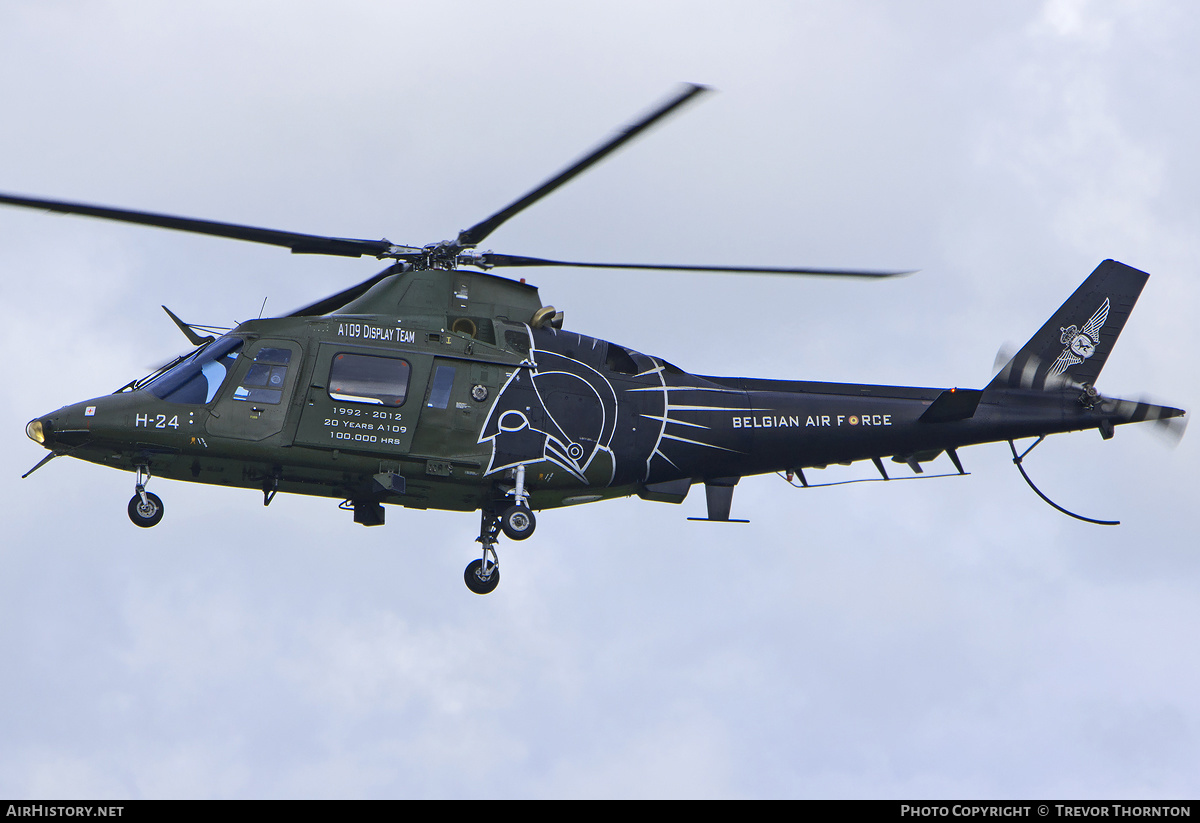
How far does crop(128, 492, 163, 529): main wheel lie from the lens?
22.1 m

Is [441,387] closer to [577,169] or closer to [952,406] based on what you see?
[577,169]

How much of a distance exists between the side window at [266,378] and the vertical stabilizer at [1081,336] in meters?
13.0

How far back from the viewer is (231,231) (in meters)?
21.5

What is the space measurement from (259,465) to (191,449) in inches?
42.6

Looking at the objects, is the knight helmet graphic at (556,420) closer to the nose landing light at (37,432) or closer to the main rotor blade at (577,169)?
the main rotor blade at (577,169)

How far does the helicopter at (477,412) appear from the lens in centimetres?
2223

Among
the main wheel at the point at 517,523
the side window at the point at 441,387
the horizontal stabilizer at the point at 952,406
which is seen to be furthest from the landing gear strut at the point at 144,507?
the horizontal stabilizer at the point at 952,406

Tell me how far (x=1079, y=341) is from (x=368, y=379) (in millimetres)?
13638

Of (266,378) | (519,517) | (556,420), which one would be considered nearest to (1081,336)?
(556,420)

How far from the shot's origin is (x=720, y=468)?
25031mm

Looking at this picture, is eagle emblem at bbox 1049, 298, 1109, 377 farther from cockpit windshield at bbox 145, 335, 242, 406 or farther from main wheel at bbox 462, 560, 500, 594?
cockpit windshield at bbox 145, 335, 242, 406

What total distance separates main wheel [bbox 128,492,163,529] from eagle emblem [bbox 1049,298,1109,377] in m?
16.3
